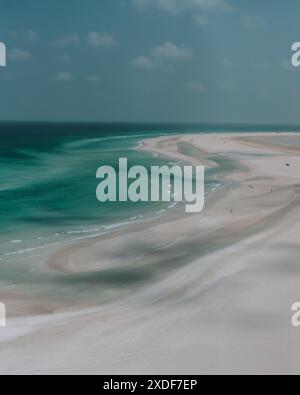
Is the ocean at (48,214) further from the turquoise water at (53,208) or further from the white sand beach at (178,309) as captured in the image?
the white sand beach at (178,309)

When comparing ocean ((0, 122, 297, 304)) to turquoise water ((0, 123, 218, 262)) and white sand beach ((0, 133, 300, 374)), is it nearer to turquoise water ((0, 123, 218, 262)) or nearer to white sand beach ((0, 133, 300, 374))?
turquoise water ((0, 123, 218, 262))

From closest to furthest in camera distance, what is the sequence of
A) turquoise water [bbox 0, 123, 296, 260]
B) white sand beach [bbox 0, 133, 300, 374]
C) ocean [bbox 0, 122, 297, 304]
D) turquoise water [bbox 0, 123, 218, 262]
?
white sand beach [bbox 0, 133, 300, 374] → ocean [bbox 0, 122, 297, 304] → turquoise water [bbox 0, 123, 218, 262] → turquoise water [bbox 0, 123, 296, 260]

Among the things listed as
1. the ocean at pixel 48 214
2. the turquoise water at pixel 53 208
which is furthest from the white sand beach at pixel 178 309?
the turquoise water at pixel 53 208

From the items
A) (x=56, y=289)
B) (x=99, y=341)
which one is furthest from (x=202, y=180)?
(x=99, y=341)

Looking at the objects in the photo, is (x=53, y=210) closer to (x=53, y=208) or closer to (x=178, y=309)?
(x=53, y=208)


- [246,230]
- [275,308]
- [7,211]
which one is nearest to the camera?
[275,308]

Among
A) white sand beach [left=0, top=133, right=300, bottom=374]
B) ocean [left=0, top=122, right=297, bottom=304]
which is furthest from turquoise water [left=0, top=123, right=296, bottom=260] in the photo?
white sand beach [left=0, top=133, right=300, bottom=374]

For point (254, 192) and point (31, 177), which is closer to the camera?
point (254, 192)

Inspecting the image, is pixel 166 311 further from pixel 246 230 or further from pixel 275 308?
pixel 246 230
